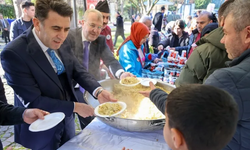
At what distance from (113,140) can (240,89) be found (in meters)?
0.72

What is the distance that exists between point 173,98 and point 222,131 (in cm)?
18

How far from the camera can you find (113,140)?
101cm

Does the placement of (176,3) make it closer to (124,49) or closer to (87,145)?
(124,49)

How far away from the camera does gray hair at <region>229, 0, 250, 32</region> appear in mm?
804

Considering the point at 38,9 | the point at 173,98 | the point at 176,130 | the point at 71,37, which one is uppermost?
the point at 38,9

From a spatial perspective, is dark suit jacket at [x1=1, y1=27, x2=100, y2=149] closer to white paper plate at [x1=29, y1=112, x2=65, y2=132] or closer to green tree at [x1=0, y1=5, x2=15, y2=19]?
white paper plate at [x1=29, y1=112, x2=65, y2=132]

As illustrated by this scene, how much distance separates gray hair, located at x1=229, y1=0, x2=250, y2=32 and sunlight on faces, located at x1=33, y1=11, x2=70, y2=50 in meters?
0.99

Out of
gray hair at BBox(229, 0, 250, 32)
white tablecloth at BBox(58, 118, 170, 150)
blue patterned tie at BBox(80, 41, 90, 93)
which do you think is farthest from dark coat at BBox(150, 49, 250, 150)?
blue patterned tie at BBox(80, 41, 90, 93)

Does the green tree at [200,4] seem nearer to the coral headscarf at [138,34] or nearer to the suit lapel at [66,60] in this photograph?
the coral headscarf at [138,34]

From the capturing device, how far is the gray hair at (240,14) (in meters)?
0.80

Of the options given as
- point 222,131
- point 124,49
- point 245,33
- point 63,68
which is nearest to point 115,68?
point 124,49

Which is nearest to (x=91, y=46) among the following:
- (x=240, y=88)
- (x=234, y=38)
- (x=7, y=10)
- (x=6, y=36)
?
(x=234, y=38)

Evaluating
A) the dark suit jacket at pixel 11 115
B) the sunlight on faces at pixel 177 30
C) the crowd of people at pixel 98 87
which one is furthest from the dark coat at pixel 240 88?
the sunlight on faces at pixel 177 30

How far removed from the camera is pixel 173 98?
0.57 metres
